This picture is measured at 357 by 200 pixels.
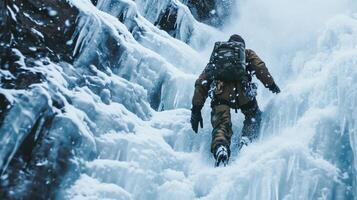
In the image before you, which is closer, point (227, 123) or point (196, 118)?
point (227, 123)

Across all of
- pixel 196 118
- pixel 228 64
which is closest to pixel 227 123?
pixel 196 118

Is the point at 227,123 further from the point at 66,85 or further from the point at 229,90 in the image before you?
the point at 66,85

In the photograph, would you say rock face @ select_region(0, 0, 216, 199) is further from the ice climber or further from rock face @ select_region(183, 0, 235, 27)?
rock face @ select_region(183, 0, 235, 27)

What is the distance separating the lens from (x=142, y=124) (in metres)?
6.20

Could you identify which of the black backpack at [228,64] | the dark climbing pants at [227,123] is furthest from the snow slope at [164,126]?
the black backpack at [228,64]

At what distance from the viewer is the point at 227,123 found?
5762 mm

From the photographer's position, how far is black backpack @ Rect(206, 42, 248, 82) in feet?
20.0

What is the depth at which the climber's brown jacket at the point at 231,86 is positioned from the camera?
6062mm

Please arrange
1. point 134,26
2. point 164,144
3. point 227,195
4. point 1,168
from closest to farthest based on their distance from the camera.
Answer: point 1,168 → point 227,195 → point 164,144 → point 134,26

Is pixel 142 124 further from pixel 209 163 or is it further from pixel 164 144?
pixel 209 163

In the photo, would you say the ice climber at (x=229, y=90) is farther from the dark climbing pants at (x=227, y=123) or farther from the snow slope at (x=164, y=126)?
the snow slope at (x=164, y=126)

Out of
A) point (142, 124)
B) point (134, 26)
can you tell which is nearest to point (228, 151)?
point (142, 124)

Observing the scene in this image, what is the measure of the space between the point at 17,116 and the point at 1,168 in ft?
1.68

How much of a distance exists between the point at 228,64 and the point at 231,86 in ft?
0.85
